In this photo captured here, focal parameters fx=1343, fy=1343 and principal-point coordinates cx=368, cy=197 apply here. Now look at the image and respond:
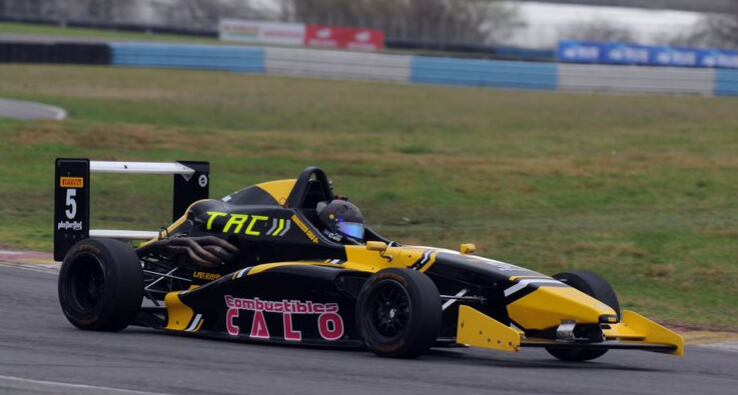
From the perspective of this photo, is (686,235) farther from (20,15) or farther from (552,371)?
(20,15)

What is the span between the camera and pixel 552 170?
2542 cm

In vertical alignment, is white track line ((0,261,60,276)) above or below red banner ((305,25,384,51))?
above

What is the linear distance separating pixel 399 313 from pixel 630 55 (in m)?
56.1

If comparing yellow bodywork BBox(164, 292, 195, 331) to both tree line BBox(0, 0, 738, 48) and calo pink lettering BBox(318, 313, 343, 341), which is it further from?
tree line BBox(0, 0, 738, 48)

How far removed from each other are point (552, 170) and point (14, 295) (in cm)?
1526

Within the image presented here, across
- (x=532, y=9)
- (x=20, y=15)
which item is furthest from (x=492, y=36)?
(x=20, y=15)

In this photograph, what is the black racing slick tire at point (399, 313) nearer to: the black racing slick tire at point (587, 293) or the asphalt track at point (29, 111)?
the black racing slick tire at point (587, 293)

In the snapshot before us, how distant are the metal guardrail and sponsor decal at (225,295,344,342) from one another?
4045cm

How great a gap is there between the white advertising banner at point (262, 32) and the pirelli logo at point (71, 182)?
64.3 m

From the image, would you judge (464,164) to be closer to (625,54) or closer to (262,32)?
(625,54)

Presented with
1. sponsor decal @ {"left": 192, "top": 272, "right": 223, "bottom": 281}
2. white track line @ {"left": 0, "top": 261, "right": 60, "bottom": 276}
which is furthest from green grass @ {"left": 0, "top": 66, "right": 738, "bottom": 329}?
sponsor decal @ {"left": 192, "top": 272, "right": 223, "bottom": 281}

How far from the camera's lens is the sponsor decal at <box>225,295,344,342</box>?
9.37m

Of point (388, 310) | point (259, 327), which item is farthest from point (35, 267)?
point (388, 310)

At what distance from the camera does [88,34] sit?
68250 millimetres
